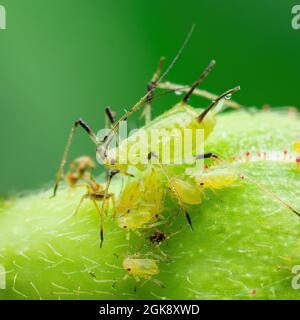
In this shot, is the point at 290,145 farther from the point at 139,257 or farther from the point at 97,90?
the point at 97,90

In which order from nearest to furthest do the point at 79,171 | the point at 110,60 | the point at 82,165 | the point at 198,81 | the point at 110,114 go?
the point at 198,81, the point at 110,114, the point at 79,171, the point at 82,165, the point at 110,60

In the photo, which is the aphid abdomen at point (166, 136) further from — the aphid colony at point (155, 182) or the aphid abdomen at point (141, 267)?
the aphid abdomen at point (141, 267)

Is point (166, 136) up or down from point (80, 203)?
up

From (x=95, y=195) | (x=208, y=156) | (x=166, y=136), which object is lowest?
(x=95, y=195)

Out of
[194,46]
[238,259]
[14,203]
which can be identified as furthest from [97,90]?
[238,259]

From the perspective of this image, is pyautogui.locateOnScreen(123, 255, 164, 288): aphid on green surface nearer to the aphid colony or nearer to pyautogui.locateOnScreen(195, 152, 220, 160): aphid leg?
the aphid colony

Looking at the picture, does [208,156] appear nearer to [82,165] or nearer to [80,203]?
[80,203]

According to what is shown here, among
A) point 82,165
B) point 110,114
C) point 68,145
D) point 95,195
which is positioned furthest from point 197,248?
point 82,165
